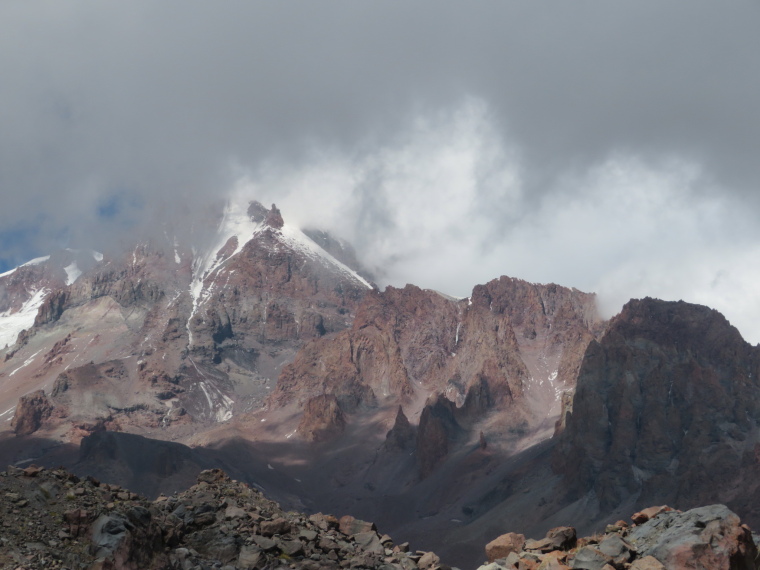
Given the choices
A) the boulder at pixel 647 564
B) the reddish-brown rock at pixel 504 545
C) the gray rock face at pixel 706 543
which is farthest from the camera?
the reddish-brown rock at pixel 504 545

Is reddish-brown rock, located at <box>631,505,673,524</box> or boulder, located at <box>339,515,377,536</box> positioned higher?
reddish-brown rock, located at <box>631,505,673,524</box>

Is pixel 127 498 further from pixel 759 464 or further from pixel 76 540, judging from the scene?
pixel 759 464

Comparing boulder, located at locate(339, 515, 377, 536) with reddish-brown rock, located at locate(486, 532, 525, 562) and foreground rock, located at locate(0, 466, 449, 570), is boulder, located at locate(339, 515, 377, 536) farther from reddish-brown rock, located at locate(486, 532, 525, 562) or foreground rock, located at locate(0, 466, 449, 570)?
reddish-brown rock, located at locate(486, 532, 525, 562)

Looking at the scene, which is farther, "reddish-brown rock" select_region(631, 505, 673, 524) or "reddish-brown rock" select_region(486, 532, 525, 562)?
"reddish-brown rock" select_region(486, 532, 525, 562)

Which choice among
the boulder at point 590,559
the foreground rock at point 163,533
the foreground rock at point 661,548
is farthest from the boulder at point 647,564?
the foreground rock at point 163,533

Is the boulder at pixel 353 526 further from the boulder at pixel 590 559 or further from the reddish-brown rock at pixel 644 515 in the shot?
the boulder at pixel 590 559

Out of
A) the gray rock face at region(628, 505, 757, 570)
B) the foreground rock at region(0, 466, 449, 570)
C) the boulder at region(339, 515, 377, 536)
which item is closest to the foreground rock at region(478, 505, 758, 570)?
the gray rock face at region(628, 505, 757, 570)

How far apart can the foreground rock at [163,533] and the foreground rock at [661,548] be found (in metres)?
4.58

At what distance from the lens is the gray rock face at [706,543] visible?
27359 millimetres

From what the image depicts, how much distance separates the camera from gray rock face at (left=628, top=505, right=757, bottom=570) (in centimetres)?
2736

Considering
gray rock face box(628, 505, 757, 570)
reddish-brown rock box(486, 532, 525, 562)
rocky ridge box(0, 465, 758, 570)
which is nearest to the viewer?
gray rock face box(628, 505, 757, 570)

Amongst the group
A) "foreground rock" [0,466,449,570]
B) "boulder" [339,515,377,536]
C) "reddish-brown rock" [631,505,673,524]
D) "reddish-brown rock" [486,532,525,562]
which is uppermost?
"reddish-brown rock" [631,505,673,524]

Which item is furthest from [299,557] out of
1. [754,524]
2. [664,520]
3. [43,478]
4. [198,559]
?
[754,524]

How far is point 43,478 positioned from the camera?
3114 cm
